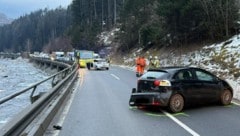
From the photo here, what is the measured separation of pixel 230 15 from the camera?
4200 centimetres

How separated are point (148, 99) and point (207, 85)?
2.15 m

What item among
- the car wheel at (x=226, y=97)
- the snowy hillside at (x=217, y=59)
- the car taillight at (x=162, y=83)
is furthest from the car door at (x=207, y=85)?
the snowy hillside at (x=217, y=59)

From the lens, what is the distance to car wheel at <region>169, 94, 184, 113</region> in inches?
540

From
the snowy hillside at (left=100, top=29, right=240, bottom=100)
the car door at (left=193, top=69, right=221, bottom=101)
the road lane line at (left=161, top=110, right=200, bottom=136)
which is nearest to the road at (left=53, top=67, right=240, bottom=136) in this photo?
the road lane line at (left=161, top=110, right=200, bottom=136)

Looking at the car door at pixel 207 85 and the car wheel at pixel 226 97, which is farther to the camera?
the car wheel at pixel 226 97

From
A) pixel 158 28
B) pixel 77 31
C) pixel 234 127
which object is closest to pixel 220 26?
pixel 158 28

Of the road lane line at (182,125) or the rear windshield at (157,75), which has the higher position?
the rear windshield at (157,75)

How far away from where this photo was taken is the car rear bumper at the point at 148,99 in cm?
1370

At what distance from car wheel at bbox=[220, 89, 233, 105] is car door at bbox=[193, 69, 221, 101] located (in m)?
0.32

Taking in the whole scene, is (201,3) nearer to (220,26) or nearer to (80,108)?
(220,26)

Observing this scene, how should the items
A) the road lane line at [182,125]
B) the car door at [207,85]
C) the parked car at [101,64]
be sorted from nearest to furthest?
the road lane line at [182,125] → the car door at [207,85] → the parked car at [101,64]

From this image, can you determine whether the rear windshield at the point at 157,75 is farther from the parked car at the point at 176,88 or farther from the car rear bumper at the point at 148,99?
the car rear bumper at the point at 148,99

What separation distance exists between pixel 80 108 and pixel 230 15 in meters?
30.0

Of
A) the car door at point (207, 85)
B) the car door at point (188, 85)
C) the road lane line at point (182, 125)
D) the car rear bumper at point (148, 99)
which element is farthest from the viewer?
the car door at point (207, 85)
